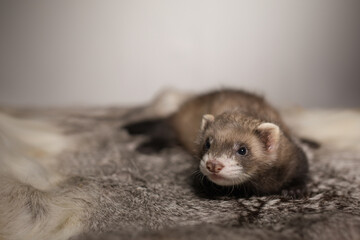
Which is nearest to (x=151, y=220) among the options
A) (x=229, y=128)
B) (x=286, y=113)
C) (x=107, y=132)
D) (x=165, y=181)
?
(x=165, y=181)

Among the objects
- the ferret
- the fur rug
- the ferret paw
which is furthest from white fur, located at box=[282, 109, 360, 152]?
the ferret paw

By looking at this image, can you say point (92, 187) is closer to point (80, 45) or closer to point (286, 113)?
point (286, 113)

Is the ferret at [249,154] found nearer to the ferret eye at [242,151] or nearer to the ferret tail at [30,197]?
the ferret eye at [242,151]

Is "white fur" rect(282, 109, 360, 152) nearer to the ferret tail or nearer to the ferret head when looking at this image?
the ferret head

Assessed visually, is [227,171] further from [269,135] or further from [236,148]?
[269,135]

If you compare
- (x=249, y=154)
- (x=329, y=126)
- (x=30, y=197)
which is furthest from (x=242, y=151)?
(x=329, y=126)

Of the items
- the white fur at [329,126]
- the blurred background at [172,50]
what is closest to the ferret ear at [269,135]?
the white fur at [329,126]

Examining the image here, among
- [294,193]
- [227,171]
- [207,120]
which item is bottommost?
[294,193]

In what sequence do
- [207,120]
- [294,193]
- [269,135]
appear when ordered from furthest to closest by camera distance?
[207,120] → [269,135] → [294,193]
